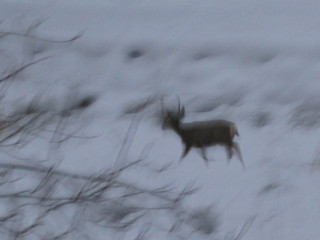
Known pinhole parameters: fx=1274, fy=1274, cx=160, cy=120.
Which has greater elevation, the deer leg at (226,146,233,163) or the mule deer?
the mule deer

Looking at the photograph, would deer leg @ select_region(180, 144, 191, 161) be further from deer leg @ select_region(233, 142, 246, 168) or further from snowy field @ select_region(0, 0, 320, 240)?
deer leg @ select_region(233, 142, 246, 168)

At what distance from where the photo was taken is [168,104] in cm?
888

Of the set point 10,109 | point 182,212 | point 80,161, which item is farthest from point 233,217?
point 10,109

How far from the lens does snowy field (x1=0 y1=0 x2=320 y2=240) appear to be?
26.4 feet

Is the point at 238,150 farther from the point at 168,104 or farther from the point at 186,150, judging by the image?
the point at 168,104

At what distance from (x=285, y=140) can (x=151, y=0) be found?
5.39 ft

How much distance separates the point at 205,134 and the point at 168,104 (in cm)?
56

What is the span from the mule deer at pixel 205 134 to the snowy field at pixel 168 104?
8 cm

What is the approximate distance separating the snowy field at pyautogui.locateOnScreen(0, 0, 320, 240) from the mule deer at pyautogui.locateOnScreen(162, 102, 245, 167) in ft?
0.26

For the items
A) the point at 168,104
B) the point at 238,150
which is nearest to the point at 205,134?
the point at 238,150

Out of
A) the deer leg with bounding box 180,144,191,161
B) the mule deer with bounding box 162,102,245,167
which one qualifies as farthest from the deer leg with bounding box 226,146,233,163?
the deer leg with bounding box 180,144,191,161

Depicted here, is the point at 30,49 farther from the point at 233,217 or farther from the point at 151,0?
the point at 233,217

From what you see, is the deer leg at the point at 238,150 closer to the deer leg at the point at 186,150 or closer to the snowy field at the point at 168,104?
the snowy field at the point at 168,104

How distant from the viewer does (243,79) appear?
359 inches
